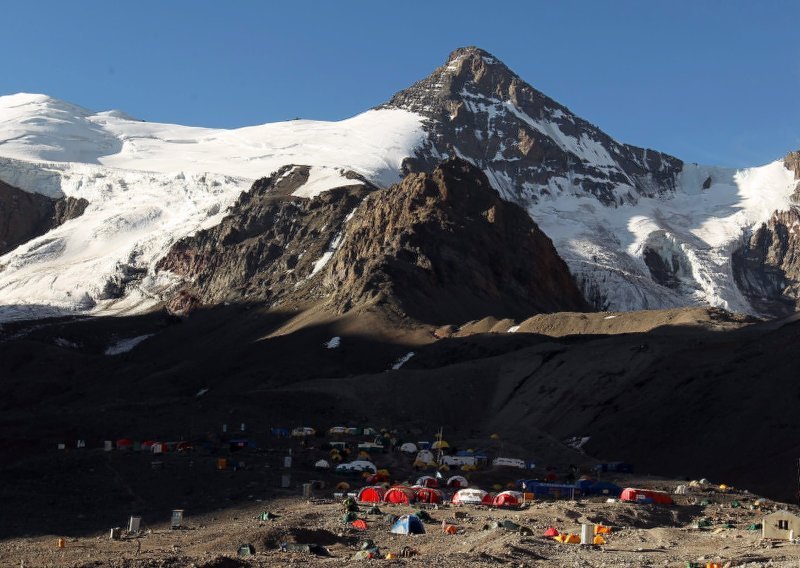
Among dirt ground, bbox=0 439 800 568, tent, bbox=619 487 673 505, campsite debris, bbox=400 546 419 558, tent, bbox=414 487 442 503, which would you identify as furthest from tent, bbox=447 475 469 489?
campsite debris, bbox=400 546 419 558

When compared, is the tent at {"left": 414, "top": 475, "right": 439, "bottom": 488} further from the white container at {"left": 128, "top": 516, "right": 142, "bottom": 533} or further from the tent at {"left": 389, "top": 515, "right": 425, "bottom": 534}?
the white container at {"left": 128, "top": 516, "right": 142, "bottom": 533}

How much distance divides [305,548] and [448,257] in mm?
118982

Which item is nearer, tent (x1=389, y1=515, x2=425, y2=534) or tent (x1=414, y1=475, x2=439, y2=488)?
tent (x1=389, y1=515, x2=425, y2=534)

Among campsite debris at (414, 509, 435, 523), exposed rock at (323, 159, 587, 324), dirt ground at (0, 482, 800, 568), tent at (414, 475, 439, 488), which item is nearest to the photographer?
dirt ground at (0, 482, 800, 568)

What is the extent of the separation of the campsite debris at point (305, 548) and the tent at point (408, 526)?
5.94 metres

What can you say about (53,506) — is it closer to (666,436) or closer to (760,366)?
(666,436)

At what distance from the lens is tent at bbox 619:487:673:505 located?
220 feet

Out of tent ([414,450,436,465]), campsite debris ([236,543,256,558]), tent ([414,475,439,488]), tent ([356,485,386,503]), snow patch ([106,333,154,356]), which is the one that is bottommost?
campsite debris ([236,543,256,558])

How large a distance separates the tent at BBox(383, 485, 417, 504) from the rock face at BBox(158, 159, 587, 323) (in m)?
80.6

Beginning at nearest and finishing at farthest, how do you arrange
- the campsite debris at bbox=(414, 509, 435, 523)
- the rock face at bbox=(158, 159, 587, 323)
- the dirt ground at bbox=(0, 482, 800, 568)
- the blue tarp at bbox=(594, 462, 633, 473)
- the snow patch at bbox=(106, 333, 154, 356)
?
the dirt ground at bbox=(0, 482, 800, 568), the campsite debris at bbox=(414, 509, 435, 523), the blue tarp at bbox=(594, 462, 633, 473), the rock face at bbox=(158, 159, 587, 323), the snow patch at bbox=(106, 333, 154, 356)

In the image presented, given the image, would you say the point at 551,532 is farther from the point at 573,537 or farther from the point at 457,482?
the point at 457,482

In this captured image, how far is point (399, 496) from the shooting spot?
6544 centimetres

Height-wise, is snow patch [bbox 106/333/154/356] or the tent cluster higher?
snow patch [bbox 106/333/154/356]

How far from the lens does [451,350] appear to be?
12775 centimetres
